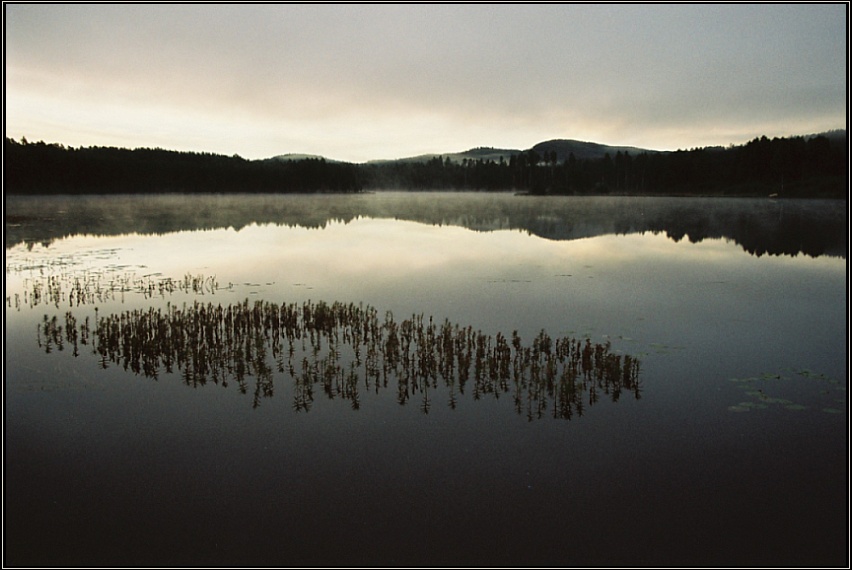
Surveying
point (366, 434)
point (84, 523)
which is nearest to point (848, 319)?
point (366, 434)

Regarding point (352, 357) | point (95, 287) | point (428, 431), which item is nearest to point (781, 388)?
point (428, 431)

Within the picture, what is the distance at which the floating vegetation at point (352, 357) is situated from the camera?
40.3ft

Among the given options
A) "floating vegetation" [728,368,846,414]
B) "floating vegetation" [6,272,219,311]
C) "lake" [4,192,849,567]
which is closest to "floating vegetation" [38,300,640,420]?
"lake" [4,192,849,567]

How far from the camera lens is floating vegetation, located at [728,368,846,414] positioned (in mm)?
11312

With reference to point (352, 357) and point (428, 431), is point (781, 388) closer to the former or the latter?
point (428, 431)

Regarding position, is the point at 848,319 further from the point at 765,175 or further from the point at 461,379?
the point at 765,175

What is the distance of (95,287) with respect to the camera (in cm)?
2402

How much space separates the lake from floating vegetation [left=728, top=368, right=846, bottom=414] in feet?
0.24

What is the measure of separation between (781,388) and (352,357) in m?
10.3

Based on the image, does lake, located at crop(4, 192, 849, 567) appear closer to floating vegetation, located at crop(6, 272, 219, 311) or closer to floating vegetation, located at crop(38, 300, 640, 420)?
floating vegetation, located at crop(38, 300, 640, 420)

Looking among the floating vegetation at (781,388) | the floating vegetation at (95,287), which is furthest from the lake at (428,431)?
the floating vegetation at (95,287)

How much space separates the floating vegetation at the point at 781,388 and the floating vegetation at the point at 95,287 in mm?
20223

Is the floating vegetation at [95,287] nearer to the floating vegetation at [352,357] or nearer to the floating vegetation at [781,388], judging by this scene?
the floating vegetation at [352,357]

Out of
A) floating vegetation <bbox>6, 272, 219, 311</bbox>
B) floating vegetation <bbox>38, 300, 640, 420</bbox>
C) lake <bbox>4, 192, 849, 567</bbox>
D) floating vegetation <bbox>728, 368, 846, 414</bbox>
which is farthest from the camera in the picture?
floating vegetation <bbox>6, 272, 219, 311</bbox>
